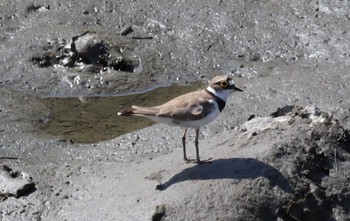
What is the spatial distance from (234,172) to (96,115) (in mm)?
3004

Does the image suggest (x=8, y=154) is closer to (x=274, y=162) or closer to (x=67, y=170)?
(x=67, y=170)

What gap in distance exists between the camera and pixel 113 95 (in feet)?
32.8

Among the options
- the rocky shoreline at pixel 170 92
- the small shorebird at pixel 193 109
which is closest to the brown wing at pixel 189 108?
the small shorebird at pixel 193 109

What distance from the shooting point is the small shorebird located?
6.96 meters

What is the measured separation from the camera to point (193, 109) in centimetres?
698

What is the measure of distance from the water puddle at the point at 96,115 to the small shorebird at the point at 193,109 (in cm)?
202

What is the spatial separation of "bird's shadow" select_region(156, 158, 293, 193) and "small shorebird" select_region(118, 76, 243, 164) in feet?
0.59

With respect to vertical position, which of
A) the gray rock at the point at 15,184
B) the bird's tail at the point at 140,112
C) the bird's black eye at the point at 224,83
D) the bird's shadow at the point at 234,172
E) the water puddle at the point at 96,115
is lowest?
the water puddle at the point at 96,115

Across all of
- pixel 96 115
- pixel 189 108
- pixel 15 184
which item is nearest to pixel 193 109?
pixel 189 108

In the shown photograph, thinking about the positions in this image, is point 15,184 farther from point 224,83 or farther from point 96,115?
point 224,83

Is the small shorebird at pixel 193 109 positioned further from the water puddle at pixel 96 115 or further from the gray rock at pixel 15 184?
the water puddle at pixel 96 115

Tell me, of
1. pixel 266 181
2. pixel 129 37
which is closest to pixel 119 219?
pixel 266 181

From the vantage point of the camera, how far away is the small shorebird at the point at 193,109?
6.96 m

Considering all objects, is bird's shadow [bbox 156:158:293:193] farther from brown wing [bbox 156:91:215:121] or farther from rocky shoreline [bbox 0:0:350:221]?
brown wing [bbox 156:91:215:121]
